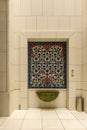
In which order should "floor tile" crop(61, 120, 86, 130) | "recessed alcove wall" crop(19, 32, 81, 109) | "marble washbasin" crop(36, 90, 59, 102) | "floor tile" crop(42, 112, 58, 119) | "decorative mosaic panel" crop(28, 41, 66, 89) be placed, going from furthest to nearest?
"decorative mosaic panel" crop(28, 41, 66, 89), "recessed alcove wall" crop(19, 32, 81, 109), "marble washbasin" crop(36, 90, 59, 102), "floor tile" crop(42, 112, 58, 119), "floor tile" crop(61, 120, 86, 130)

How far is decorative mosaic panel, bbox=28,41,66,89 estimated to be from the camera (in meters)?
3.68

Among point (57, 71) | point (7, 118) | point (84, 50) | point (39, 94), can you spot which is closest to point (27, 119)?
point (7, 118)

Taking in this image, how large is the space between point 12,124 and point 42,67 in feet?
4.66

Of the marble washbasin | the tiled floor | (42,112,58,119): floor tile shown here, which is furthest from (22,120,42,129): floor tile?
the marble washbasin

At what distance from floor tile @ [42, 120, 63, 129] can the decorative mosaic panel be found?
41.7 inches

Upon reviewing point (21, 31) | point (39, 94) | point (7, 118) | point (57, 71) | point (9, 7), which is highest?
point (9, 7)

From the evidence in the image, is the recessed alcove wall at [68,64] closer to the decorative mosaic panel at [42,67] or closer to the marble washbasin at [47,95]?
the decorative mosaic panel at [42,67]

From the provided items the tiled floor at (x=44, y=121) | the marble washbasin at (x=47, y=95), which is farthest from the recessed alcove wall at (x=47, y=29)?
the tiled floor at (x=44, y=121)

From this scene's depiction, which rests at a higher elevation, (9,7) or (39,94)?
(9,7)

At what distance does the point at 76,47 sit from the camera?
3623 millimetres

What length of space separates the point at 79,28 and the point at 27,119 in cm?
193

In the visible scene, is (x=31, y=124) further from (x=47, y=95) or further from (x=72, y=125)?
(x=47, y=95)

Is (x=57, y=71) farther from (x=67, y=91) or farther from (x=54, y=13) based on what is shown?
(x=54, y=13)

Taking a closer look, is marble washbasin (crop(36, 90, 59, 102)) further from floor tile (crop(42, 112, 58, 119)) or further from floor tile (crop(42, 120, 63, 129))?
floor tile (crop(42, 120, 63, 129))
